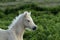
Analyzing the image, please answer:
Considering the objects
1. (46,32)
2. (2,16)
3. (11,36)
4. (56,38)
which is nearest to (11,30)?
(11,36)

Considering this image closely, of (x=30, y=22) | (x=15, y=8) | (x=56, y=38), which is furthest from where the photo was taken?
(x=15, y=8)

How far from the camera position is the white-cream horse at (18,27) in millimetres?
8609

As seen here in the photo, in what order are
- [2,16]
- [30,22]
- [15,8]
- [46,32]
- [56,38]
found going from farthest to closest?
[15,8] < [2,16] < [46,32] < [56,38] < [30,22]

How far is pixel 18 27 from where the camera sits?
8.81 meters

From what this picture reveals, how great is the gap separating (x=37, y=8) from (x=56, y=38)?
74.9ft

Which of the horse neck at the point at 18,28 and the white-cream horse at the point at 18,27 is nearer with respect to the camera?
the white-cream horse at the point at 18,27

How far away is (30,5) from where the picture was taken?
3681cm

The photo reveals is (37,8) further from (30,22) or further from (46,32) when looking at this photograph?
(30,22)

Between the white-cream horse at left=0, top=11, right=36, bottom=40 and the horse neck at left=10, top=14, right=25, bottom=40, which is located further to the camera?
the horse neck at left=10, top=14, right=25, bottom=40

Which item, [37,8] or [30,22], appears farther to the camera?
[37,8]

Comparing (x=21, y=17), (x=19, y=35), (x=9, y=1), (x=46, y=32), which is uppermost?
(x=21, y=17)

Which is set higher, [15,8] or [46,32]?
[46,32]

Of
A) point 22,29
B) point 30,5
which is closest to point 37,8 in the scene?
point 30,5

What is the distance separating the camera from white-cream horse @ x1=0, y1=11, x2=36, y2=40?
28.2ft
